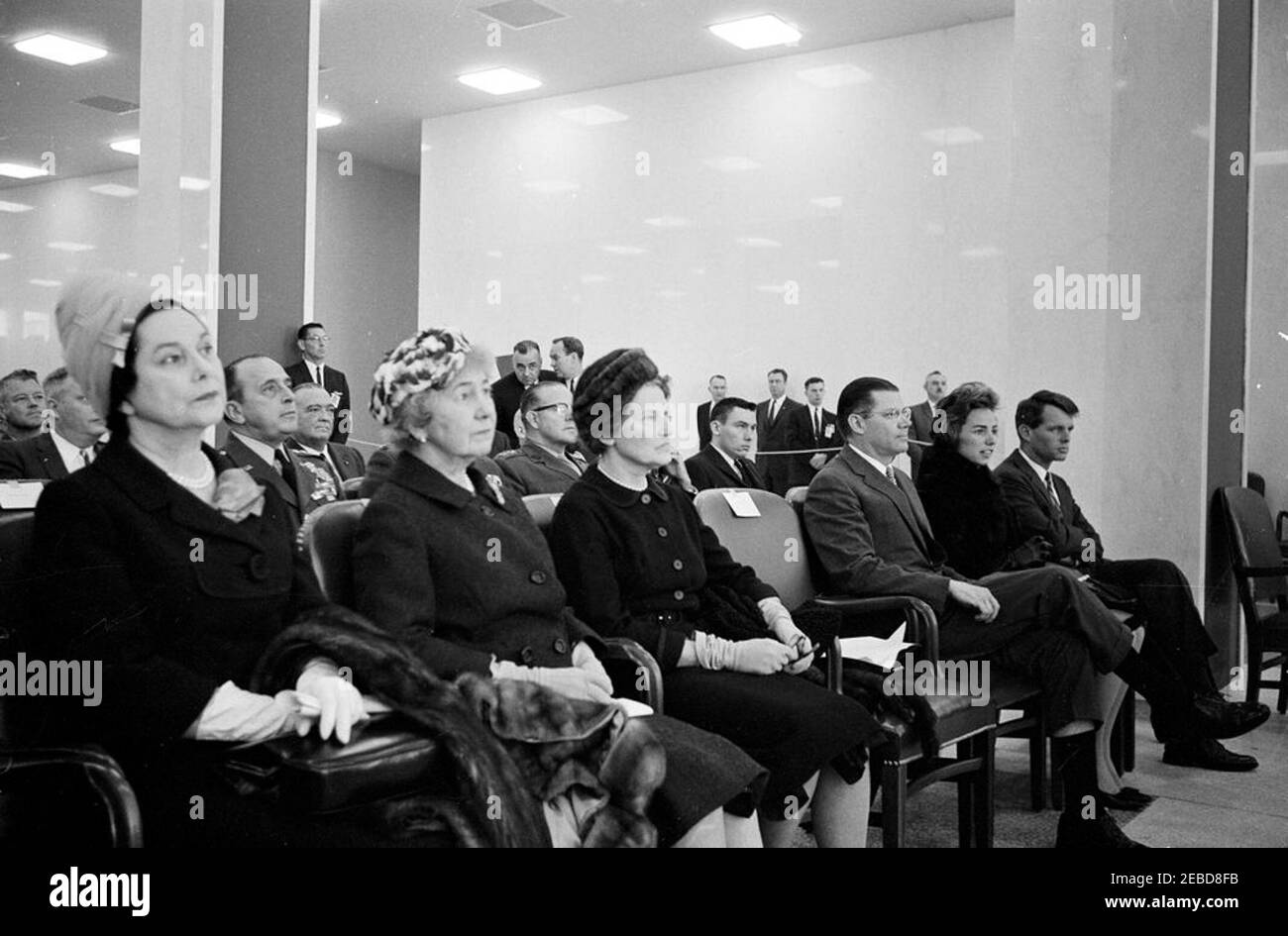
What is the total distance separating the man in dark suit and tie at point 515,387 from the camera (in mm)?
4238

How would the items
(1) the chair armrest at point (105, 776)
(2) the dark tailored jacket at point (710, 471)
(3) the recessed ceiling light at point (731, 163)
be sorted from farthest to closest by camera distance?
(3) the recessed ceiling light at point (731, 163) < (2) the dark tailored jacket at point (710, 471) < (1) the chair armrest at point (105, 776)

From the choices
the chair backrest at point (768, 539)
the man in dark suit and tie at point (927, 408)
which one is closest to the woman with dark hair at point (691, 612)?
the chair backrest at point (768, 539)

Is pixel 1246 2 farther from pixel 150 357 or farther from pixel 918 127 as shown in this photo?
pixel 150 357

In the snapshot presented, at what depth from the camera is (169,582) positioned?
59.4 inches

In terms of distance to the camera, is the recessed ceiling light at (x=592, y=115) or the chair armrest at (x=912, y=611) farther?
Answer: the recessed ceiling light at (x=592, y=115)

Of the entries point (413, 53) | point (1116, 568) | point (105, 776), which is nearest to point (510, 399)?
point (413, 53)

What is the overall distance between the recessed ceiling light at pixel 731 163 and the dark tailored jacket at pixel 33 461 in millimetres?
6960

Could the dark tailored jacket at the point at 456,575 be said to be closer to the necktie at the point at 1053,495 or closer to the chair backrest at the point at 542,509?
the chair backrest at the point at 542,509

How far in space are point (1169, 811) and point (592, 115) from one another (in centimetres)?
579

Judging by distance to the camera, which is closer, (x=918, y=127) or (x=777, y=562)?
(x=777, y=562)

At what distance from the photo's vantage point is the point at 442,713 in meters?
1.55

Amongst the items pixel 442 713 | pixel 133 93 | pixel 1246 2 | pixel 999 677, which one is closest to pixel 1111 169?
pixel 1246 2

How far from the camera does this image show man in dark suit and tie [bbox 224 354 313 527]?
10.2ft
